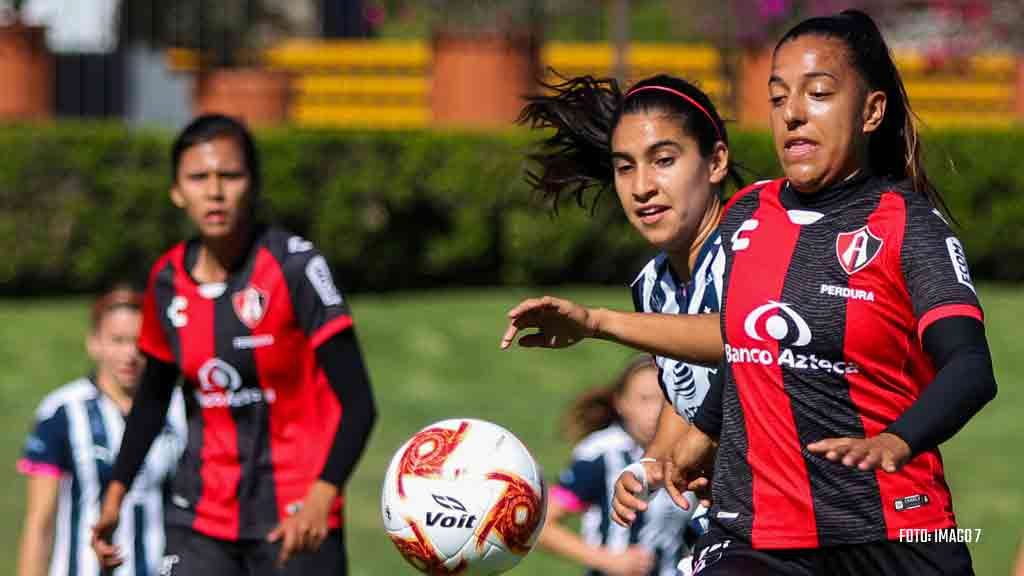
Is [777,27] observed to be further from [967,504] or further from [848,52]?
[848,52]

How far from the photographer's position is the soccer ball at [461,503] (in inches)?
203

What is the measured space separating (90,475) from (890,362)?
356 centimetres

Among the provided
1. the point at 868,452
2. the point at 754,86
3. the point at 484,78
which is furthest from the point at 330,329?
the point at 754,86

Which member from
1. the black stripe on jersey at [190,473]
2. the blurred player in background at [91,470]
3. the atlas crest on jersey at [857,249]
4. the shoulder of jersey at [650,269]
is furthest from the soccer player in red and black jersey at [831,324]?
the blurred player in background at [91,470]

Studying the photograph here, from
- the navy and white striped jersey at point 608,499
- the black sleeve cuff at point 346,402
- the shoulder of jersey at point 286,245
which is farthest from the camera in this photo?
the navy and white striped jersey at point 608,499

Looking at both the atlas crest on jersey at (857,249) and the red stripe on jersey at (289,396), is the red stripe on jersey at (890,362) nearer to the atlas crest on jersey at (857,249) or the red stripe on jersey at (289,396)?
the atlas crest on jersey at (857,249)

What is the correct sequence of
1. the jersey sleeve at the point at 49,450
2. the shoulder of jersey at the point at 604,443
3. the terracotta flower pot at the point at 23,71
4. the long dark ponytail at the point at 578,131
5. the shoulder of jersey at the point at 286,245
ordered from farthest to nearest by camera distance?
the terracotta flower pot at the point at 23,71, the shoulder of jersey at the point at 604,443, the jersey sleeve at the point at 49,450, the shoulder of jersey at the point at 286,245, the long dark ponytail at the point at 578,131

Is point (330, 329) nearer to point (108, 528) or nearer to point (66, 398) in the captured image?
point (108, 528)

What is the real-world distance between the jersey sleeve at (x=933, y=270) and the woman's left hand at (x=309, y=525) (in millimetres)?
2346

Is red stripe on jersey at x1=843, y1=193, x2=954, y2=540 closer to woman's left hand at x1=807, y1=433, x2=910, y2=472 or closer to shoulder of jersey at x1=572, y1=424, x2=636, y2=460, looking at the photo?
woman's left hand at x1=807, y1=433, x2=910, y2=472

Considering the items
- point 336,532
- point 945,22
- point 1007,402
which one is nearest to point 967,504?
point 1007,402

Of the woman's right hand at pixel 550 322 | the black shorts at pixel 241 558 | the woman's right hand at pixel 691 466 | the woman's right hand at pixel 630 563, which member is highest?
the woman's right hand at pixel 550 322

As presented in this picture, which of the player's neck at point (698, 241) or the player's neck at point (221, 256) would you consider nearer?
the player's neck at point (698, 241)

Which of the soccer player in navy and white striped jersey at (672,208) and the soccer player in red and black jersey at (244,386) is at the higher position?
the soccer player in navy and white striped jersey at (672,208)
